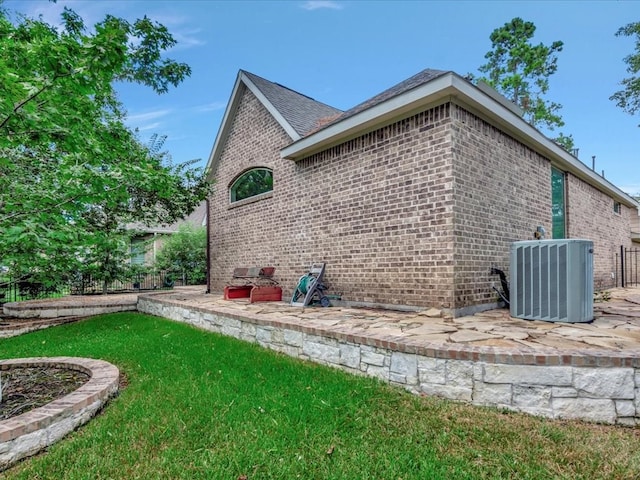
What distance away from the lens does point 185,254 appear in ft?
49.8

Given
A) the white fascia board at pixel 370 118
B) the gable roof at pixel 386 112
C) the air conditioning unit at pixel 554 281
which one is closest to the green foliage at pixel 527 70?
the gable roof at pixel 386 112

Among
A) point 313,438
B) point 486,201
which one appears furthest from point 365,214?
point 313,438

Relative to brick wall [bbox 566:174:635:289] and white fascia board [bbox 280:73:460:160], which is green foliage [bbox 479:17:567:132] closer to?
brick wall [bbox 566:174:635:289]

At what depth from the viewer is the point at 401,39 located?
41.9 feet

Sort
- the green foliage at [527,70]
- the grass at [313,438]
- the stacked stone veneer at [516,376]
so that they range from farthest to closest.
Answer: the green foliage at [527,70]
the stacked stone veneer at [516,376]
the grass at [313,438]

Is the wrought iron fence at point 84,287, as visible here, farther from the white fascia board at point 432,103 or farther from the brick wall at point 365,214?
the white fascia board at point 432,103

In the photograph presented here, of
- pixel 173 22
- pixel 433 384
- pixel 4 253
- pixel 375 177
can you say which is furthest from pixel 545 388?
pixel 173 22

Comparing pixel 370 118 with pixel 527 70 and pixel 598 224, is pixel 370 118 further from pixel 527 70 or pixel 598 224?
pixel 527 70

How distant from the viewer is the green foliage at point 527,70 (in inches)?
754

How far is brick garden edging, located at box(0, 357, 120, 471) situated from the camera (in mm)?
2250

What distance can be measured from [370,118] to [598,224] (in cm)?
811

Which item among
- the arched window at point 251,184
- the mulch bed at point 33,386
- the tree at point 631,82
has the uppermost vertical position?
the tree at point 631,82

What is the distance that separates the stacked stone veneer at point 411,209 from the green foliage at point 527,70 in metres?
14.0

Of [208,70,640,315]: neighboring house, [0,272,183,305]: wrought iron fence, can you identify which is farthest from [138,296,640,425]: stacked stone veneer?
[0,272,183,305]: wrought iron fence
